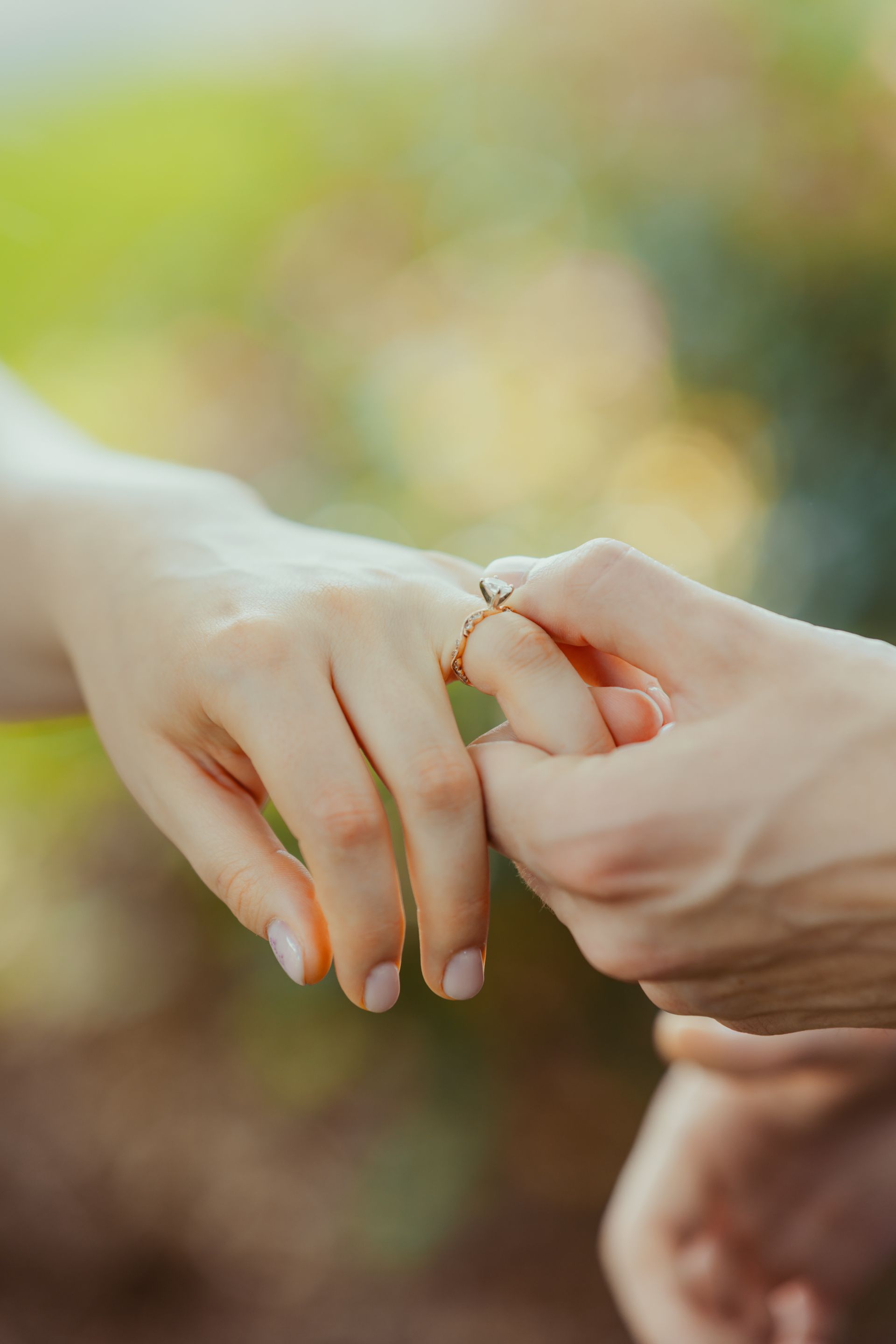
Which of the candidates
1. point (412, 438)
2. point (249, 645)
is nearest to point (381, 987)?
point (249, 645)

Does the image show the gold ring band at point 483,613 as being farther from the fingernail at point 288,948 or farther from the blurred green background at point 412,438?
the blurred green background at point 412,438

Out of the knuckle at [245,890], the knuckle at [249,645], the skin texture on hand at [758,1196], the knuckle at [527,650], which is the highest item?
the knuckle at [249,645]

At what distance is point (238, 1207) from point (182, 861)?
0.86 metres

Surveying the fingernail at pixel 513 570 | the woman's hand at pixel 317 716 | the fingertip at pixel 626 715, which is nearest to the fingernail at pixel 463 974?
A: the woman's hand at pixel 317 716

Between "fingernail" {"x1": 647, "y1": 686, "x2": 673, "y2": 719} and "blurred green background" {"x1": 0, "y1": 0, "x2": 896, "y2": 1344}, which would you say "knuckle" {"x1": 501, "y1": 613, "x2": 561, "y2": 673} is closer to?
"fingernail" {"x1": 647, "y1": 686, "x2": 673, "y2": 719}

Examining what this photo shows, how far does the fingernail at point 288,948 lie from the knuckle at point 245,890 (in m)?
0.01

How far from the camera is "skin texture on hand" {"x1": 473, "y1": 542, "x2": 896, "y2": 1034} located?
Answer: 694 millimetres

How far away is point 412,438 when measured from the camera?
177 cm

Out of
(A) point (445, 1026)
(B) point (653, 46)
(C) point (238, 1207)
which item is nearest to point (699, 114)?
(B) point (653, 46)

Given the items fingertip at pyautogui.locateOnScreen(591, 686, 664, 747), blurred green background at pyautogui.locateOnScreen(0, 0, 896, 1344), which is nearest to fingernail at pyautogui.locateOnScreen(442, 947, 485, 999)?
fingertip at pyautogui.locateOnScreen(591, 686, 664, 747)

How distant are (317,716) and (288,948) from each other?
210mm

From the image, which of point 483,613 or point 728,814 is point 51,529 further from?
point 728,814

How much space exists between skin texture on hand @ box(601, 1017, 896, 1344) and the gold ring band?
765 millimetres

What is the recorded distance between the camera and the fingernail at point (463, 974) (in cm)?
82
